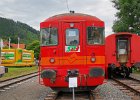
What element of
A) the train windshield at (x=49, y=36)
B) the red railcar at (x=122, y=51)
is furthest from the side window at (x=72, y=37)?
the red railcar at (x=122, y=51)

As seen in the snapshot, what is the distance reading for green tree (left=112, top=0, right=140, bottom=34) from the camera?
42.0 metres

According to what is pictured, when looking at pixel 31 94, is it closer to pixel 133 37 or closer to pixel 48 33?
pixel 48 33

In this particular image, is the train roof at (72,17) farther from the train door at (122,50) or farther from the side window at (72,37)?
the train door at (122,50)

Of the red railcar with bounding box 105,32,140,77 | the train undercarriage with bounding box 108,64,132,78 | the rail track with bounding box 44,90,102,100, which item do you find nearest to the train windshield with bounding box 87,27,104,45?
the rail track with bounding box 44,90,102,100

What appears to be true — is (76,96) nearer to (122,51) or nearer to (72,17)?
(72,17)

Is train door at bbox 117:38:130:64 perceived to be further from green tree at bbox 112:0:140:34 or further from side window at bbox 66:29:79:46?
green tree at bbox 112:0:140:34

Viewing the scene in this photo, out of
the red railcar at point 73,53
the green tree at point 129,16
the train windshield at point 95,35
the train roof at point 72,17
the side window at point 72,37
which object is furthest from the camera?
the green tree at point 129,16

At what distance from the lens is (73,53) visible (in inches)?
572

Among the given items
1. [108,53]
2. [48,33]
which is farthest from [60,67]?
[108,53]

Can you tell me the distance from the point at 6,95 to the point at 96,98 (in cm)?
381

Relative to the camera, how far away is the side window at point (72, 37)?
1454 centimetres

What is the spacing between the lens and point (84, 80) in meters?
14.4

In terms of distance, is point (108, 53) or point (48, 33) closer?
point (48, 33)

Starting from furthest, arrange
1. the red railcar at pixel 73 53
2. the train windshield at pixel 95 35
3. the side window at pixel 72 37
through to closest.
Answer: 1. the train windshield at pixel 95 35
2. the side window at pixel 72 37
3. the red railcar at pixel 73 53
